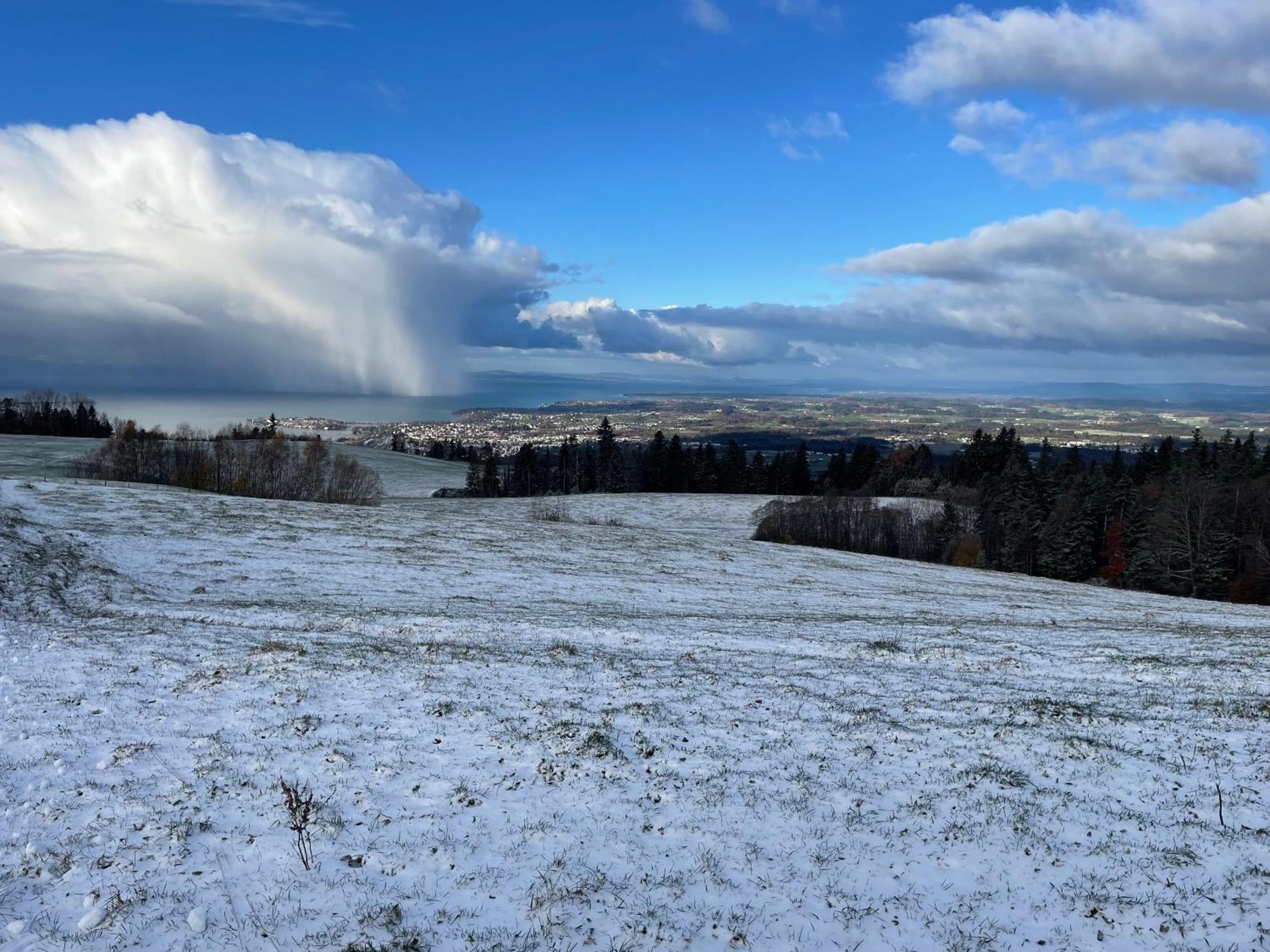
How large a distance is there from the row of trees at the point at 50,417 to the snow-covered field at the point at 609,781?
445 ft

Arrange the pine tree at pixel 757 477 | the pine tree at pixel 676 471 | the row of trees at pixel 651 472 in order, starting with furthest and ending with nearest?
the pine tree at pixel 757 477
the pine tree at pixel 676 471
the row of trees at pixel 651 472

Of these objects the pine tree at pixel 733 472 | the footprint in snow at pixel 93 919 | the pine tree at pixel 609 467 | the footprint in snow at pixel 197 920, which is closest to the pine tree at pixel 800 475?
the pine tree at pixel 733 472

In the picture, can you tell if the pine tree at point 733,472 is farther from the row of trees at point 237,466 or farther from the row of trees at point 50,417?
the row of trees at point 50,417

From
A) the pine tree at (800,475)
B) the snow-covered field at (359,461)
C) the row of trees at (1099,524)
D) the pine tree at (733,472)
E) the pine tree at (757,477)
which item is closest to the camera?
the row of trees at (1099,524)

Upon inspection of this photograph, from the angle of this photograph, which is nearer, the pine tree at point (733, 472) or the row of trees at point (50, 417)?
the pine tree at point (733, 472)

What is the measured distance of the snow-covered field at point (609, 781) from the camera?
21.8 feet

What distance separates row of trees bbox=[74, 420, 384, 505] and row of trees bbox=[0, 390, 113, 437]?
57.8 meters

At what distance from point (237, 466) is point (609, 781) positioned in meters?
75.8

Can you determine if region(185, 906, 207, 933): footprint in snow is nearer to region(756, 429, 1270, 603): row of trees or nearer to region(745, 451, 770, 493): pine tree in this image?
region(756, 429, 1270, 603): row of trees

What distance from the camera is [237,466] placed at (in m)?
72.0

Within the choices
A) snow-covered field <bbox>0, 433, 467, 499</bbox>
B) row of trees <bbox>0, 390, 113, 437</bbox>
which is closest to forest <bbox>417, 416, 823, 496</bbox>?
snow-covered field <bbox>0, 433, 467, 499</bbox>

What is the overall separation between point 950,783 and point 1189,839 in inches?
101

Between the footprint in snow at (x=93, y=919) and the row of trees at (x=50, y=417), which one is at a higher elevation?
the row of trees at (x=50, y=417)

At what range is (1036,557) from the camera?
7331 cm
